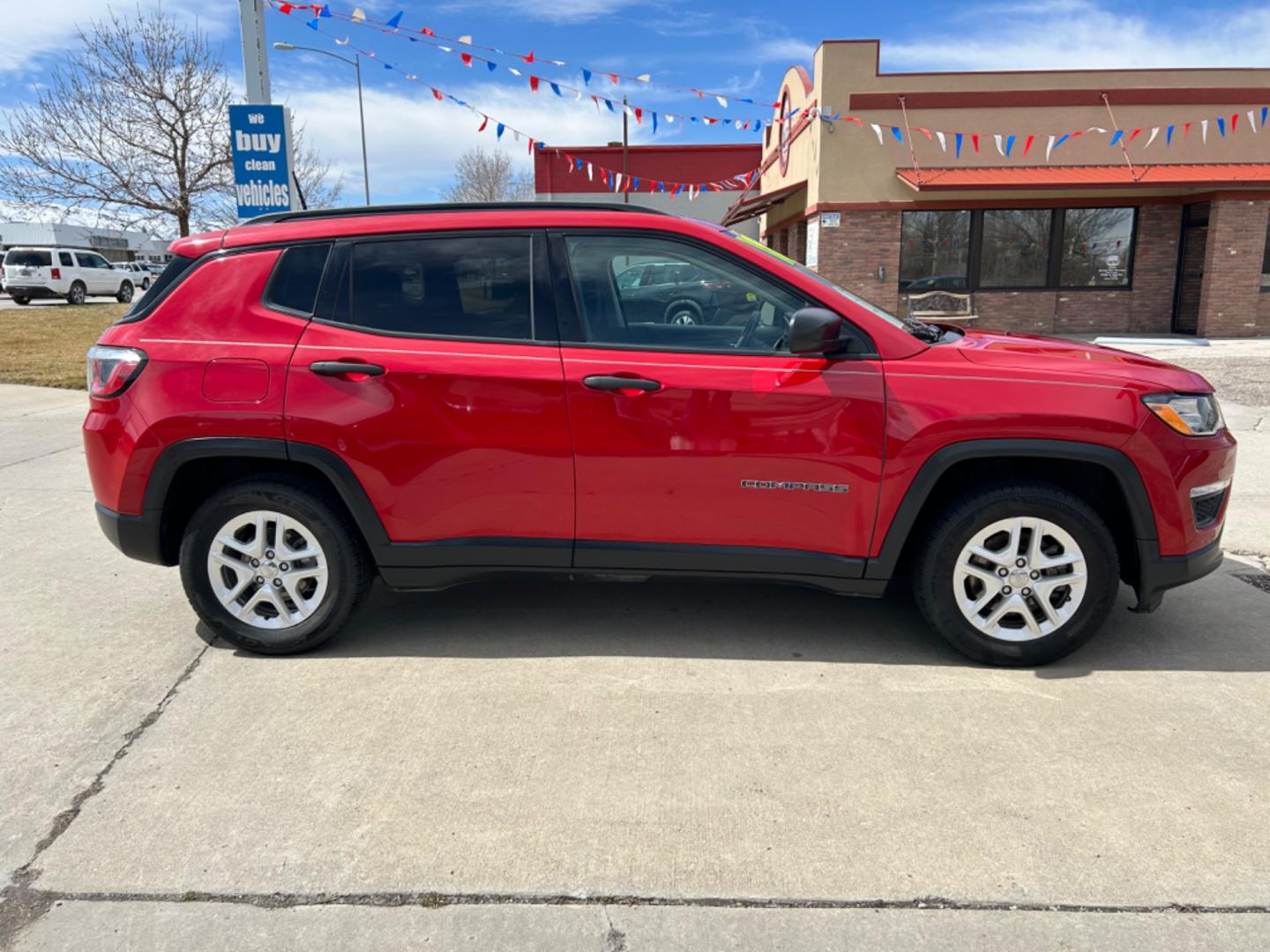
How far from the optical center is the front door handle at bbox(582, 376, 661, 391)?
3535 millimetres

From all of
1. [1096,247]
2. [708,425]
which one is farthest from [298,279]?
[1096,247]

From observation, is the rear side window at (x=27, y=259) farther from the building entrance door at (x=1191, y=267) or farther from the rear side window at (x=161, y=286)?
the building entrance door at (x=1191, y=267)

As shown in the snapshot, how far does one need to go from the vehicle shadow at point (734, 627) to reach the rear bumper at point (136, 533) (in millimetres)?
502

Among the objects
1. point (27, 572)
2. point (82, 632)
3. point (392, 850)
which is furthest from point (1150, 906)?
point (27, 572)

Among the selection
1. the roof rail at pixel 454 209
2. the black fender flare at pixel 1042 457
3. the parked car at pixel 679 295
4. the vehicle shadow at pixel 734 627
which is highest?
the roof rail at pixel 454 209

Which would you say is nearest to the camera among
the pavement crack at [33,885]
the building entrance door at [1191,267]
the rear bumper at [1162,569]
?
the pavement crack at [33,885]

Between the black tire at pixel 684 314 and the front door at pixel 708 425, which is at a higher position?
the black tire at pixel 684 314

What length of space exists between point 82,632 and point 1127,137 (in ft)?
64.0

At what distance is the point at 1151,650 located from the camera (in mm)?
3938

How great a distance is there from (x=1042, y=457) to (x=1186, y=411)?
1.92 feet

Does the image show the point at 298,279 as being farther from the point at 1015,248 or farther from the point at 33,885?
the point at 1015,248

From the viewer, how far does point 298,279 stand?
12.4ft

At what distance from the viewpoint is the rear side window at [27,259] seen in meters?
31.7

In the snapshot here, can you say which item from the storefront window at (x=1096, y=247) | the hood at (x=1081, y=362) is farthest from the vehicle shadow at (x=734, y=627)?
the storefront window at (x=1096, y=247)
